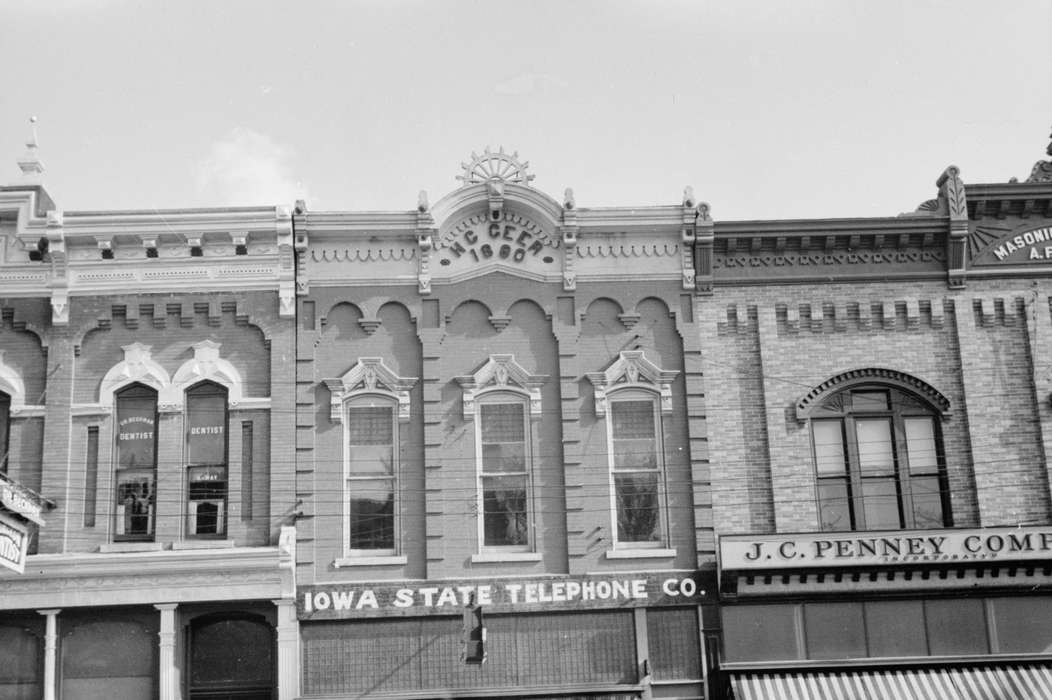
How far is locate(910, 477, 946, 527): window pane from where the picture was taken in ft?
71.7

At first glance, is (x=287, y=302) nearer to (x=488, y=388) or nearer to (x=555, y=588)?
(x=488, y=388)

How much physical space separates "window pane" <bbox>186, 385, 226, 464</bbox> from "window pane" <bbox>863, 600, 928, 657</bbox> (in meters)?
10.4

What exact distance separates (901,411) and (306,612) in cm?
1003

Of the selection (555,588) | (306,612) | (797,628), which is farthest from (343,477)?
(797,628)

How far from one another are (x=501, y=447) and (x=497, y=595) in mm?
2357

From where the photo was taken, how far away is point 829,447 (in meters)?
22.0

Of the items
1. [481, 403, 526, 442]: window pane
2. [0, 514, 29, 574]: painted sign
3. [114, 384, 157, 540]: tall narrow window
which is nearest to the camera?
[0, 514, 29, 574]: painted sign

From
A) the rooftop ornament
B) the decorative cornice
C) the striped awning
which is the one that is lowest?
the striped awning

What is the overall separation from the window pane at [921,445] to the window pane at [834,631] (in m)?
2.60

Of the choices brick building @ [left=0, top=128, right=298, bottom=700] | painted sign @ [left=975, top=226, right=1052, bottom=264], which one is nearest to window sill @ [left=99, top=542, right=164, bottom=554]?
brick building @ [left=0, top=128, right=298, bottom=700]

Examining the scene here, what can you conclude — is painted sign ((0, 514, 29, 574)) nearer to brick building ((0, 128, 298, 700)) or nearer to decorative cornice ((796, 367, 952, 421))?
brick building ((0, 128, 298, 700))

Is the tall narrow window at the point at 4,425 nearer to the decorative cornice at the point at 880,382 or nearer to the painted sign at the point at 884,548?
the painted sign at the point at 884,548

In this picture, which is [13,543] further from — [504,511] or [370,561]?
[504,511]

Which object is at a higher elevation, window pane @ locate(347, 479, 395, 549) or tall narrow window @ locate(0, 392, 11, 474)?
tall narrow window @ locate(0, 392, 11, 474)
